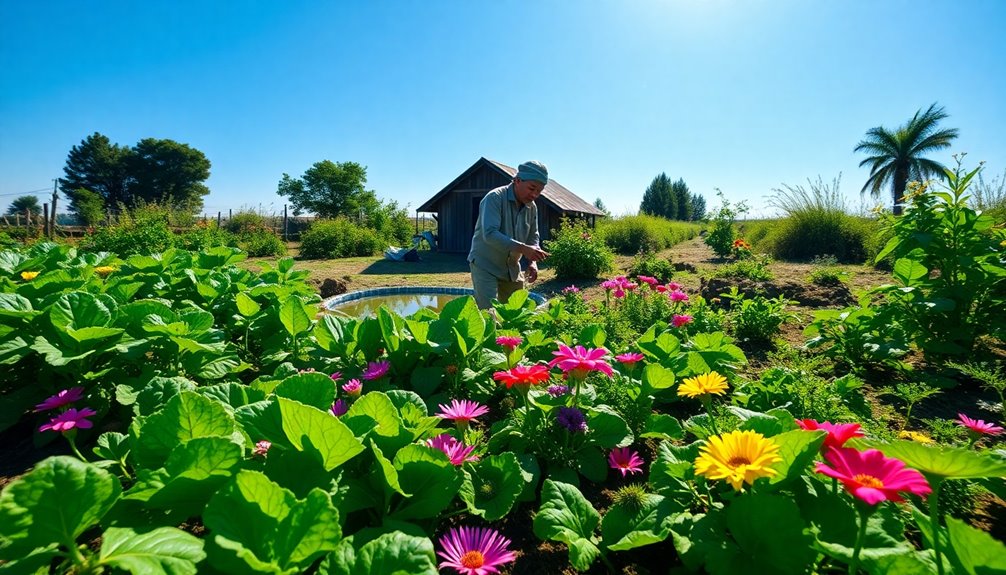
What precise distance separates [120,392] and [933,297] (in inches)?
155

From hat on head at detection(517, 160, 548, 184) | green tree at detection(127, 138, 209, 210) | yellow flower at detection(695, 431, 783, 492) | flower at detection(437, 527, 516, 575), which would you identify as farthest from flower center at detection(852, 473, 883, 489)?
green tree at detection(127, 138, 209, 210)

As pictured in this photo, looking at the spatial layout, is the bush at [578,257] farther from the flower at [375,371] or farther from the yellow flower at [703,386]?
the yellow flower at [703,386]

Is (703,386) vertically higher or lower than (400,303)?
higher

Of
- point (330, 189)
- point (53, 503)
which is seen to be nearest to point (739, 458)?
point (53, 503)

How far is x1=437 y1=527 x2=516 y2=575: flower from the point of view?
0.90 m

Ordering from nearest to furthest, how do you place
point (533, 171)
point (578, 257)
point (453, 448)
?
point (453, 448) → point (533, 171) → point (578, 257)

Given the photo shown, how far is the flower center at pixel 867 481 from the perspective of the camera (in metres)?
0.71

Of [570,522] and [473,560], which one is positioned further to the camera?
[570,522]

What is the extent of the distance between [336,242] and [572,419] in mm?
16473

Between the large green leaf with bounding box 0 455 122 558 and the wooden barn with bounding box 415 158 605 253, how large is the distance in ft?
48.6

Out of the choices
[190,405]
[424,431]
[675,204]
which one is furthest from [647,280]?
[675,204]

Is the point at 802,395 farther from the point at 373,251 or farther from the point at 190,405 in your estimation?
the point at 373,251

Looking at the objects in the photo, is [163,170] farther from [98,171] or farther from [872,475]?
[872,475]

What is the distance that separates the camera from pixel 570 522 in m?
1.08
